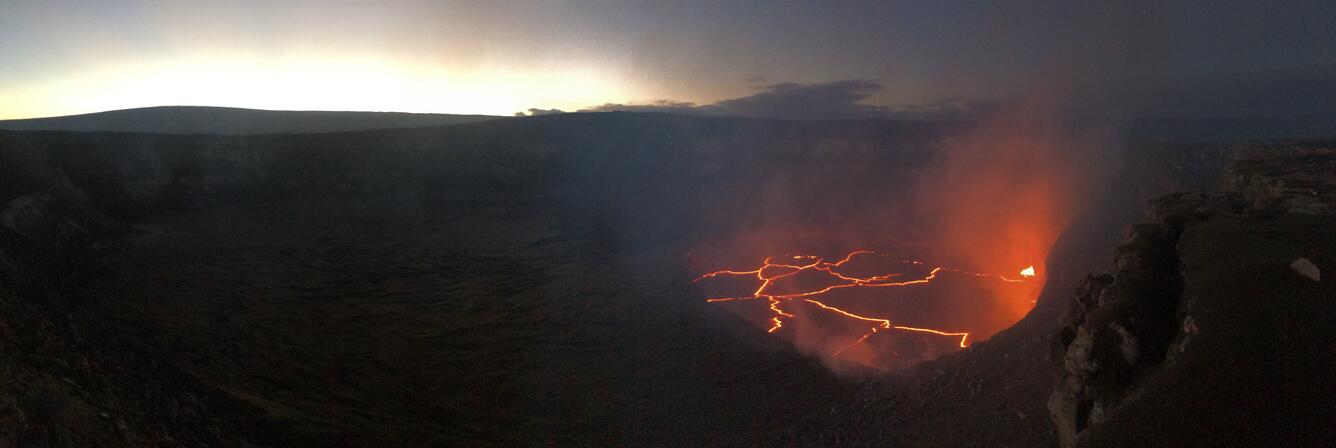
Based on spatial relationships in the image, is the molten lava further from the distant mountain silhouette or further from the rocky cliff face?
the distant mountain silhouette

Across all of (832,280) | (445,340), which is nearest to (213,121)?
(445,340)

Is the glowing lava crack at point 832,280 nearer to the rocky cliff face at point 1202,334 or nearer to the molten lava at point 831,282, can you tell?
the molten lava at point 831,282

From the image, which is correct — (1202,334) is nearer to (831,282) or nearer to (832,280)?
(831,282)

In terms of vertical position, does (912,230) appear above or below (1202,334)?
below

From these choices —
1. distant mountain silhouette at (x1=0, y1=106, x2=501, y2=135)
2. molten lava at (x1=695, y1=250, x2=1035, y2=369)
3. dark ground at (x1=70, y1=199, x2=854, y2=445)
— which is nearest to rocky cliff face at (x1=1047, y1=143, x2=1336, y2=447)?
dark ground at (x1=70, y1=199, x2=854, y2=445)

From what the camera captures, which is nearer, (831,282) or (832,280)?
(831,282)

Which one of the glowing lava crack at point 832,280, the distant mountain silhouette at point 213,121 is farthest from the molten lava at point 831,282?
the distant mountain silhouette at point 213,121
